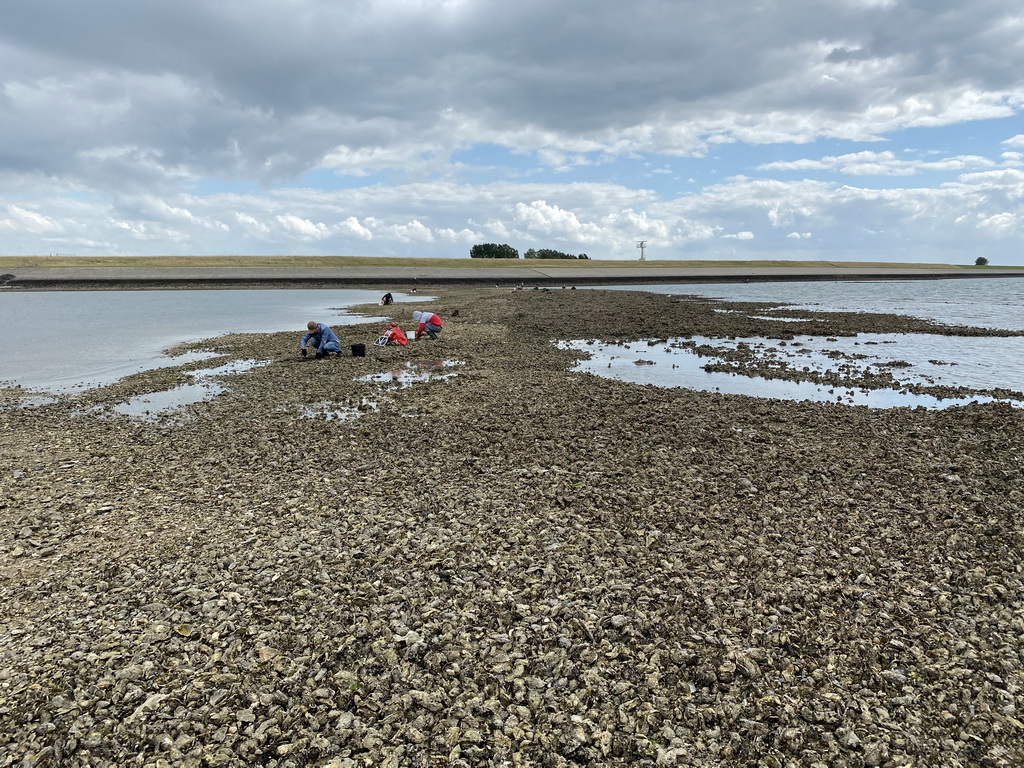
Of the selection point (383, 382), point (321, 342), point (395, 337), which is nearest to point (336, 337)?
point (321, 342)

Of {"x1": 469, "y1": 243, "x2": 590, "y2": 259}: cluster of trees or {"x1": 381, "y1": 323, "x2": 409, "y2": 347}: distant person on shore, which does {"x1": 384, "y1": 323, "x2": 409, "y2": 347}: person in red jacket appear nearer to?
{"x1": 381, "y1": 323, "x2": 409, "y2": 347}: distant person on shore

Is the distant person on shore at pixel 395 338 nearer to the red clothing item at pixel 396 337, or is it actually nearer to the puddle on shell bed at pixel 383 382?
the red clothing item at pixel 396 337

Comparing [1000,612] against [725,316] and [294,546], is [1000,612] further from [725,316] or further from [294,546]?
[725,316]

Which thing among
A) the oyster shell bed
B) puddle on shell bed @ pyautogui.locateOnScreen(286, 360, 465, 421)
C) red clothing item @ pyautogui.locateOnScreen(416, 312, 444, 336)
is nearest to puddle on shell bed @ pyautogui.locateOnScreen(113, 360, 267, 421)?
the oyster shell bed

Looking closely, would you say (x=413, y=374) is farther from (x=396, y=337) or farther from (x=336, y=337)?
(x=336, y=337)

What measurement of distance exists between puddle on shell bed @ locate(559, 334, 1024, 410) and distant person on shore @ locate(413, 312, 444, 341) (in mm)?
6460

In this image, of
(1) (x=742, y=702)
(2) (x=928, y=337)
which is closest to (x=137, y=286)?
(2) (x=928, y=337)

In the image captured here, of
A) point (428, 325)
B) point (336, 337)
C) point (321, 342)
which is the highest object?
point (428, 325)

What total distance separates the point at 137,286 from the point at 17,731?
10626cm

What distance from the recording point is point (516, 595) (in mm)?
6863

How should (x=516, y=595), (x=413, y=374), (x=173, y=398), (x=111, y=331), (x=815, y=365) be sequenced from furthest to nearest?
(x=111, y=331) → (x=815, y=365) → (x=413, y=374) → (x=173, y=398) → (x=516, y=595)

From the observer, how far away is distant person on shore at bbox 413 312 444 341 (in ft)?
92.7

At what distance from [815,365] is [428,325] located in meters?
16.9

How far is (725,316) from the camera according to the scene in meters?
40.3
